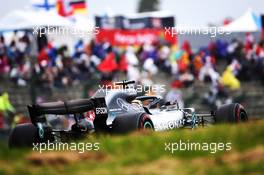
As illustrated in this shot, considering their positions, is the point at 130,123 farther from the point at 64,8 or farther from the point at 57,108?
the point at 64,8

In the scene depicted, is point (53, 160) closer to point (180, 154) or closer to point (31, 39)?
point (180, 154)

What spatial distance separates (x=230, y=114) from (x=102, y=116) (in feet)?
7.39

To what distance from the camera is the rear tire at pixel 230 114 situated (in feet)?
35.7

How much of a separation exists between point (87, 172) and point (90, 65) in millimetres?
12510

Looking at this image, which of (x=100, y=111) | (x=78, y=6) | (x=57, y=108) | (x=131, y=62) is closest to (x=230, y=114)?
(x=100, y=111)

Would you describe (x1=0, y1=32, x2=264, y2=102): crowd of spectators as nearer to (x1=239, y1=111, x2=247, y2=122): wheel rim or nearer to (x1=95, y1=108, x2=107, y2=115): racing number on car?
(x1=239, y1=111, x2=247, y2=122): wheel rim

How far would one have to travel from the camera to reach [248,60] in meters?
20.4

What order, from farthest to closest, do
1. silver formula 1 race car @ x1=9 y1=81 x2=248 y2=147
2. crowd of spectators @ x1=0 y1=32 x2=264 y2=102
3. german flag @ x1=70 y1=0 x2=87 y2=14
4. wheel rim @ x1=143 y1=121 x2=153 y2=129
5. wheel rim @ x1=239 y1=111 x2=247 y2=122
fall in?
german flag @ x1=70 y1=0 x2=87 y2=14
crowd of spectators @ x1=0 y1=32 x2=264 y2=102
wheel rim @ x1=239 y1=111 x2=247 y2=122
wheel rim @ x1=143 y1=121 x2=153 y2=129
silver formula 1 race car @ x1=9 y1=81 x2=248 y2=147

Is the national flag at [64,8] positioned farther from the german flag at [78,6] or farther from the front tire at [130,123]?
the front tire at [130,123]

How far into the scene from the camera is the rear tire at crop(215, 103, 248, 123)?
1088 centimetres

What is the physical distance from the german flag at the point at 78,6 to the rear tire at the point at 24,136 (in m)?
11.1

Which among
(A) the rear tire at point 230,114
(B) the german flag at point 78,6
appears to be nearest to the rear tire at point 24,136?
(A) the rear tire at point 230,114

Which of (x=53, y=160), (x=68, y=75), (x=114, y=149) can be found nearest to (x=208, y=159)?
(x=114, y=149)

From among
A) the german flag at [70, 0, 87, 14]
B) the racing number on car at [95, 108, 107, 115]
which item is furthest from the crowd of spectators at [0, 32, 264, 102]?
the racing number on car at [95, 108, 107, 115]
